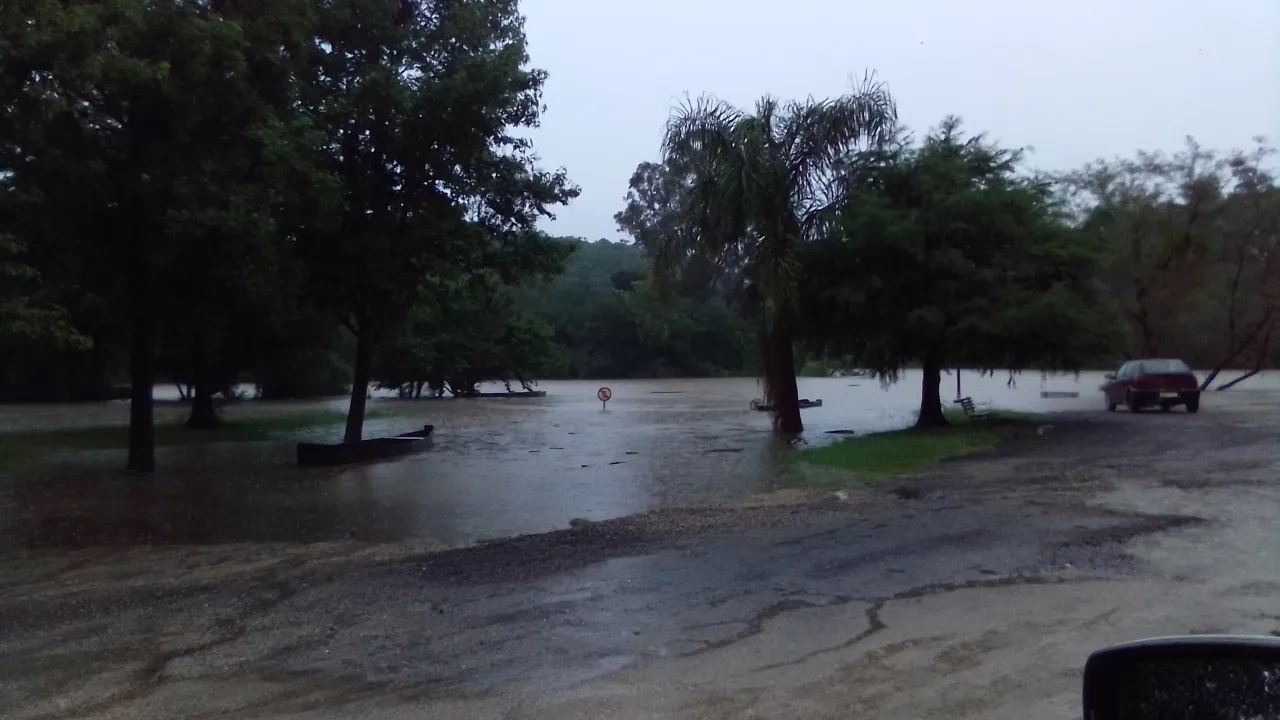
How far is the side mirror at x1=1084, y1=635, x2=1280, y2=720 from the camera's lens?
2.75 metres

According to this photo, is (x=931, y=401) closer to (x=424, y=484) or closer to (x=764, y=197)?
(x=764, y=197)

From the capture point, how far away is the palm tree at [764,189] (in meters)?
24.9

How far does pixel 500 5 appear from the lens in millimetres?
22156

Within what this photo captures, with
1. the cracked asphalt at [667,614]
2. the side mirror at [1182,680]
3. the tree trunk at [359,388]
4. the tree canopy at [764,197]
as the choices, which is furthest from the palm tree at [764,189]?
the side mirror at [1182,680]

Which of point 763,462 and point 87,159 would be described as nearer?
point 87,159

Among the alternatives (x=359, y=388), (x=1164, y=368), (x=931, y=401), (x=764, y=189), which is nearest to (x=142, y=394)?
(x=359, y=388)

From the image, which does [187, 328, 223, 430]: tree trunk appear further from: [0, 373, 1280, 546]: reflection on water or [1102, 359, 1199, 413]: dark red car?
[1102, 359, 1199, 413]: dark red car

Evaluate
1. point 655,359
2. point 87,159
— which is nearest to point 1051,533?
point 87,159

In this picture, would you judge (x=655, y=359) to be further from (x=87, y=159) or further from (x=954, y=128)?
(x=87, y=159)

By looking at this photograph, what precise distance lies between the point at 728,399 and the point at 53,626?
1734 inches

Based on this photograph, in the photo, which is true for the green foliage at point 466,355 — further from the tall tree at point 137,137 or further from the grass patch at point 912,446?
the tall tree at point 137,137

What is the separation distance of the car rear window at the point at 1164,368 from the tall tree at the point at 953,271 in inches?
172

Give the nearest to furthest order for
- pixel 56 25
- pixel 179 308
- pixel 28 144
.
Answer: pixel 56 25 < pixel 28 144 < pixel 179 308

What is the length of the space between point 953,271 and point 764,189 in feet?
14.8
